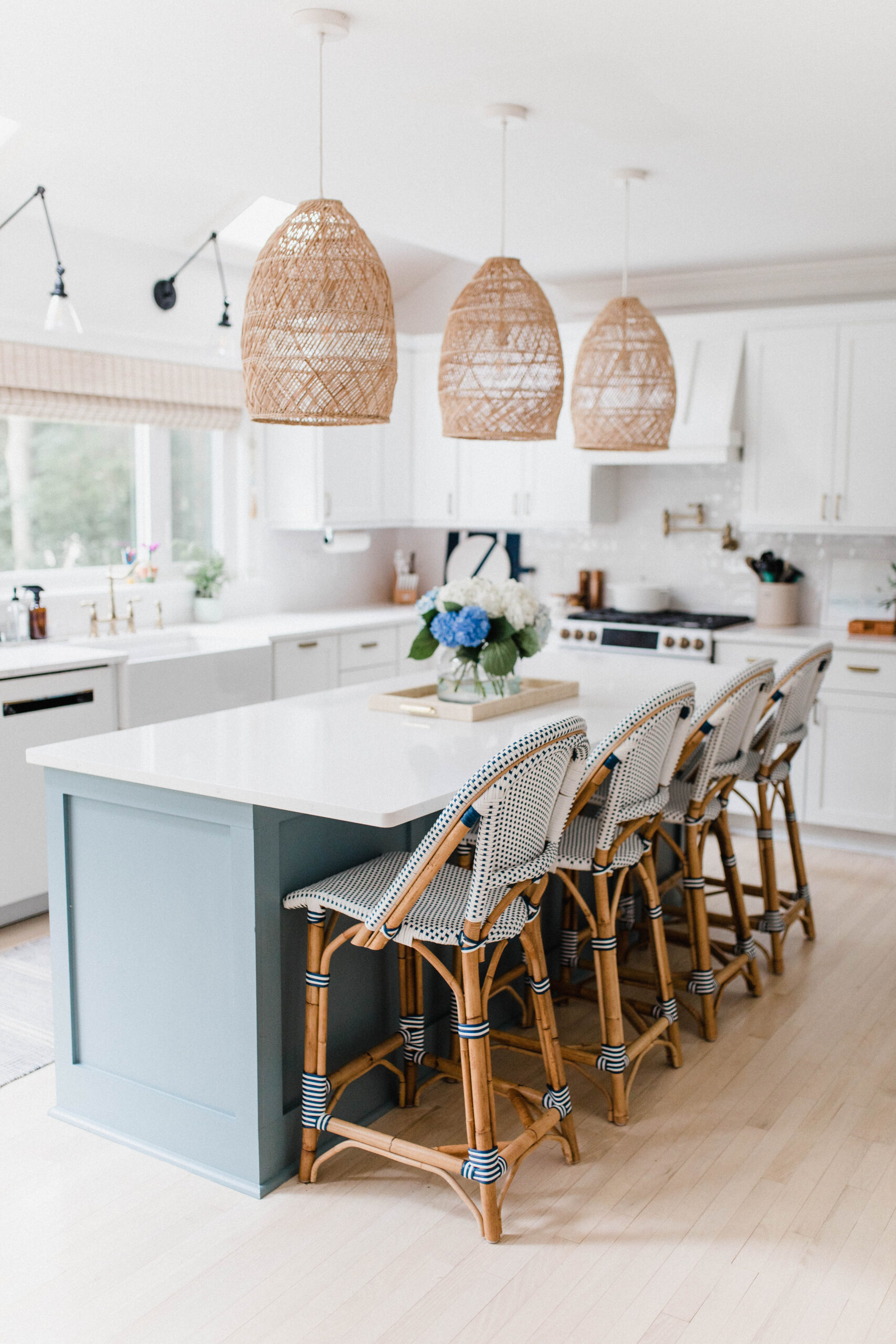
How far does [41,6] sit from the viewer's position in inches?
96.8

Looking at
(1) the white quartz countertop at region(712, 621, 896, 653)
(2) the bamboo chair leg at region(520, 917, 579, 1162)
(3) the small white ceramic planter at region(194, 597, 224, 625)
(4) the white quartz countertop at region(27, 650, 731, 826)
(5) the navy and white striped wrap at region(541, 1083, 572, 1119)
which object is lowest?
(5) the navy and white striped wrap at region(541, 1083, 572, 1119)

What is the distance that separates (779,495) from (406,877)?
3643 millimetres

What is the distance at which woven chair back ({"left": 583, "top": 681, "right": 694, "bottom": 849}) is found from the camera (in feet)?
8.77

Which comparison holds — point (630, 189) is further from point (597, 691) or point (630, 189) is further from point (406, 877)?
point (406, 877)

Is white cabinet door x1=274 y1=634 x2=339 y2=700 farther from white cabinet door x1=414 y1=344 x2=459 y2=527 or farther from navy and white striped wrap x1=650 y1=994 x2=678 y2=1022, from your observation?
navy and white striped wrap x1=650 y1=994 x2=678 y2=1022

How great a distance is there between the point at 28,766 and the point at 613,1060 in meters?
2.32

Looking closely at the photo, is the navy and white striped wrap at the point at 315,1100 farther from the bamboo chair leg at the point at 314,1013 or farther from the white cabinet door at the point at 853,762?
the white cabinet door at the point at 853,762

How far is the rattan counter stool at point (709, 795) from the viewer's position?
10.4 ft

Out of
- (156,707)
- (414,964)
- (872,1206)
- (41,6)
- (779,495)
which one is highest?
(41,6)

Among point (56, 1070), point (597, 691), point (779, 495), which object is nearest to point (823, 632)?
point (779, 495)

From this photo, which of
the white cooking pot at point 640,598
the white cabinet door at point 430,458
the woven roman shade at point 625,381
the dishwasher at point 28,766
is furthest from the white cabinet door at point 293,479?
the woven roman shade at point 625,381

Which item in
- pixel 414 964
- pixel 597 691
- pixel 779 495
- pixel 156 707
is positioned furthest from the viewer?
pixel 779 495

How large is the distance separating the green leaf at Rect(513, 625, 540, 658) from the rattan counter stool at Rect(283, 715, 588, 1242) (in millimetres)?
881

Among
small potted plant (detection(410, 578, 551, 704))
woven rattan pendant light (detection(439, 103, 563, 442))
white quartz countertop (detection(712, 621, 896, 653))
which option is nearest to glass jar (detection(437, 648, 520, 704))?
small potted plant (detection(410, 578, 551, 704))
